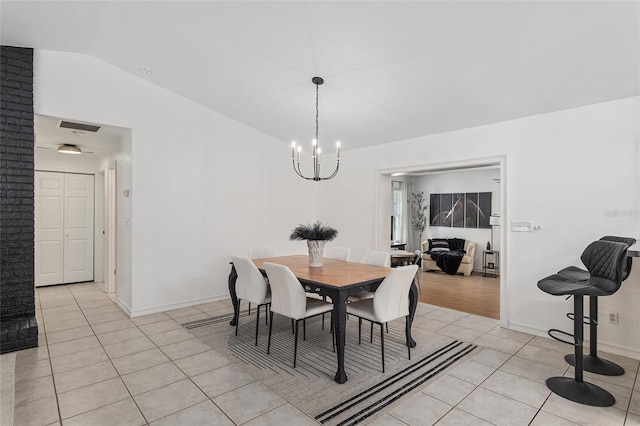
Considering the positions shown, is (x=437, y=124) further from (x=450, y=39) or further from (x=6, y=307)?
(x=6, y=307)

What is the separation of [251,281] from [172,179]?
82.7 inches

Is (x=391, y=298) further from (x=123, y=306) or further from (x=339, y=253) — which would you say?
(x=123, y=306)

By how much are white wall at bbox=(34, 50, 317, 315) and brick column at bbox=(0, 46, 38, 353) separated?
0.17 metres

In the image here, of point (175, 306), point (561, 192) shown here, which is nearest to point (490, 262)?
point (561, 192)

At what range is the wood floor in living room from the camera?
476 cm

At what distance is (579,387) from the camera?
8.20ft

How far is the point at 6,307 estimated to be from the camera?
343cm

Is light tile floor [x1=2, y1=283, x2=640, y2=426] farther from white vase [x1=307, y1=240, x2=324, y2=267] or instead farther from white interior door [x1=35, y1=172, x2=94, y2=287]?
white interior door [x1=35, y1=172, x2=94, y2=287]

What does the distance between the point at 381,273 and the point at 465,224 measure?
554cm

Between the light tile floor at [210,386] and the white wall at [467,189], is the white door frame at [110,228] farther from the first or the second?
the white wall at [467,189]

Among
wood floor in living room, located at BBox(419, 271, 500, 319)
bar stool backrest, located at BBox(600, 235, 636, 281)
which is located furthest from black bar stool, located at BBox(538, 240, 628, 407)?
wood floor in living room, located at BBox(419, 271, 500, 319)

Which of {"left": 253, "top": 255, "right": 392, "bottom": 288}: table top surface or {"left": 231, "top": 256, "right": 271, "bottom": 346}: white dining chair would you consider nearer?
{"left": 253, "top": 255, "right": 392, "bottom": 288}: table top surface

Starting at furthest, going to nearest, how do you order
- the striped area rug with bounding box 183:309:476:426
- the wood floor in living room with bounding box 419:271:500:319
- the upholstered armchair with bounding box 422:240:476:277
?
1. the upholstered armchair with bounding box 422:240:476:277
2. the wood floor in living room with bounding box 419:271:500:319
3. the striped area rug with bounding box 183:309:476:426

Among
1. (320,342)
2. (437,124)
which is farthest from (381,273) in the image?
(437,124)
